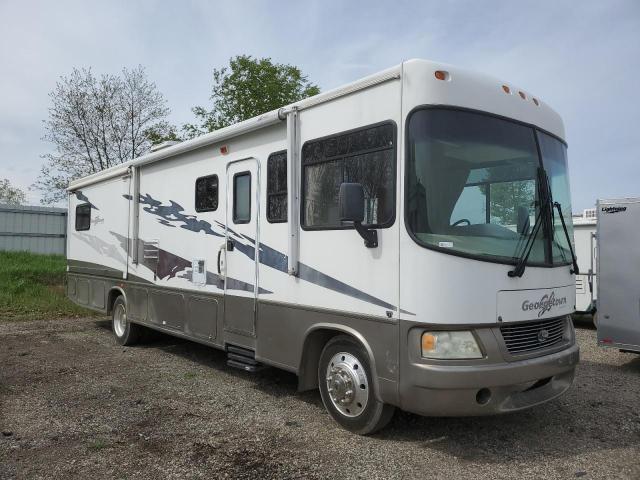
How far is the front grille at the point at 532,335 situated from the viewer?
13.4ft

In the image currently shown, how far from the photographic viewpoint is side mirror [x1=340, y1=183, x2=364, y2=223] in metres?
4.04

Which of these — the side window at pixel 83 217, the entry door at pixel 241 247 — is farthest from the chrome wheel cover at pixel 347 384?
the side window at pixel 83 217

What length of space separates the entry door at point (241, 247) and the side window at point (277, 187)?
19 centimetres

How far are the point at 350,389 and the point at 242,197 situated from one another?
2.43 metres

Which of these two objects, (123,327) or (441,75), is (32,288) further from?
(441,75)

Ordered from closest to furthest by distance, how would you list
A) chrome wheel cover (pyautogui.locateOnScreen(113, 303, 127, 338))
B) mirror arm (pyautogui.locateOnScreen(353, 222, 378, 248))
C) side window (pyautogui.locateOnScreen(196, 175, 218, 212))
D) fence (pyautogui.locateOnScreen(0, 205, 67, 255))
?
mirror arm (pyautogui.locateOnScreen(353, 222, 378, 248)), side window (pyautogui.locateOnScreen(196, 175, 218, 212)), chrome wheel cover (pyautogui.locateOnScreen(113, 303, 127, 338)), fence (pyautogui.locateOnScreen(0, 205, 67, 255))

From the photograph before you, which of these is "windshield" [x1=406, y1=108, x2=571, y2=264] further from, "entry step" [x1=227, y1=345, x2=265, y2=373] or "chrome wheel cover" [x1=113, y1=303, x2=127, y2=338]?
"chrome wheel cover" [x1=113, y1=303, x2=127, y2=338]

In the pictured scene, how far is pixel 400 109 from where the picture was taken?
4066 mm

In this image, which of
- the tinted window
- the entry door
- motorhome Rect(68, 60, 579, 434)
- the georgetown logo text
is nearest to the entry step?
motorhome Rect(68, 60, 579, 434)

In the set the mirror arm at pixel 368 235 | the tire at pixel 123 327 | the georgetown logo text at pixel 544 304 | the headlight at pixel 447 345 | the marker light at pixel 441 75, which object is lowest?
the tire at pixel 123 327

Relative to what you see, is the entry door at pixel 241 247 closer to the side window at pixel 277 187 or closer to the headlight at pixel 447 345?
the side window at pixel 277 187

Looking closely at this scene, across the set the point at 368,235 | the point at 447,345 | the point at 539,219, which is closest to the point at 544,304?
the point at 539,219

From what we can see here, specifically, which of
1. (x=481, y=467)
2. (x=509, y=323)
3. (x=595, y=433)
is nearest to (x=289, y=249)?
(x=509, y=323)

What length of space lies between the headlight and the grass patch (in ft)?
33.8
